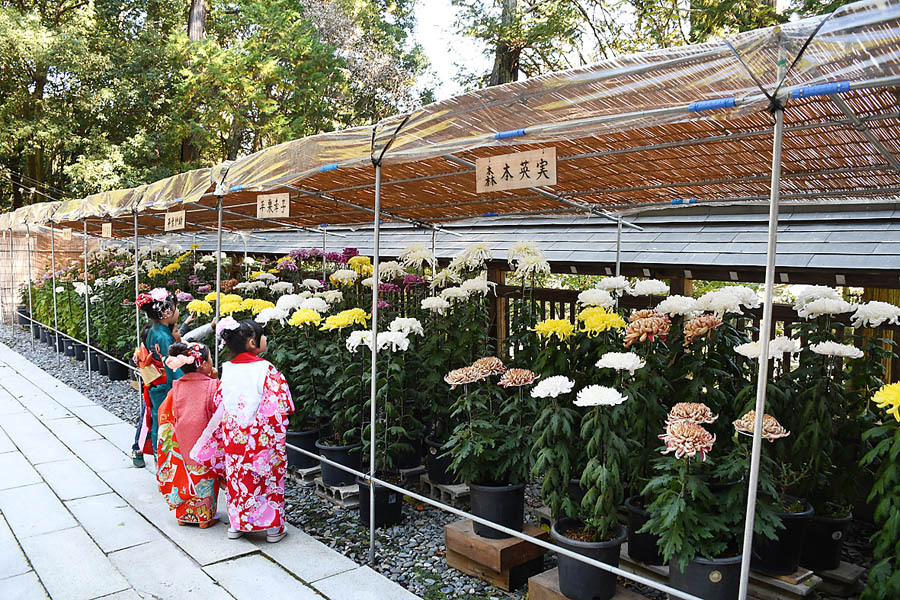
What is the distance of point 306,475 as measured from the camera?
4266mm

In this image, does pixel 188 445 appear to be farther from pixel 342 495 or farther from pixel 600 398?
pixel 600 398

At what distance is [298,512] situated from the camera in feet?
13.0

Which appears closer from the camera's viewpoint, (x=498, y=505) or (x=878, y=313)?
(x=878, y=313)

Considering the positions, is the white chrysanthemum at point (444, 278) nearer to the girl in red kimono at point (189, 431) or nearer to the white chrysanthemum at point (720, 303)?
the girl in red kimono at point (189, 431)

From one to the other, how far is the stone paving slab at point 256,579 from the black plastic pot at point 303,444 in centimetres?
104

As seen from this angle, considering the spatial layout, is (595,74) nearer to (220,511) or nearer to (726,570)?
(726,570)

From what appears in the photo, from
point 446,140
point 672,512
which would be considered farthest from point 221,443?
point 672,512

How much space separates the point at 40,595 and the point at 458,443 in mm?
2109

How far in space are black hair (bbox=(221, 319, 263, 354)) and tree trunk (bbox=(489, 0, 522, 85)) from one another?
34.7 ft

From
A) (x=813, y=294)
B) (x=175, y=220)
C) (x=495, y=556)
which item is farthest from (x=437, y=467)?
(x=175, y=220)

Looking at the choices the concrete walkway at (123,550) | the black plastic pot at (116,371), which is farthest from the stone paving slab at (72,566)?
the black plastic pot at (116,371)

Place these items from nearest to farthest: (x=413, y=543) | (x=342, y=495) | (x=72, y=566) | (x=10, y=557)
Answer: (x=72, y=566) < (x=10, y=557) < (x=413, y=543) < (x=342, y=495)

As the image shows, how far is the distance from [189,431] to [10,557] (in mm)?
1082

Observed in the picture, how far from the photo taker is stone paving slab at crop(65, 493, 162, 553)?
11.3 ft
